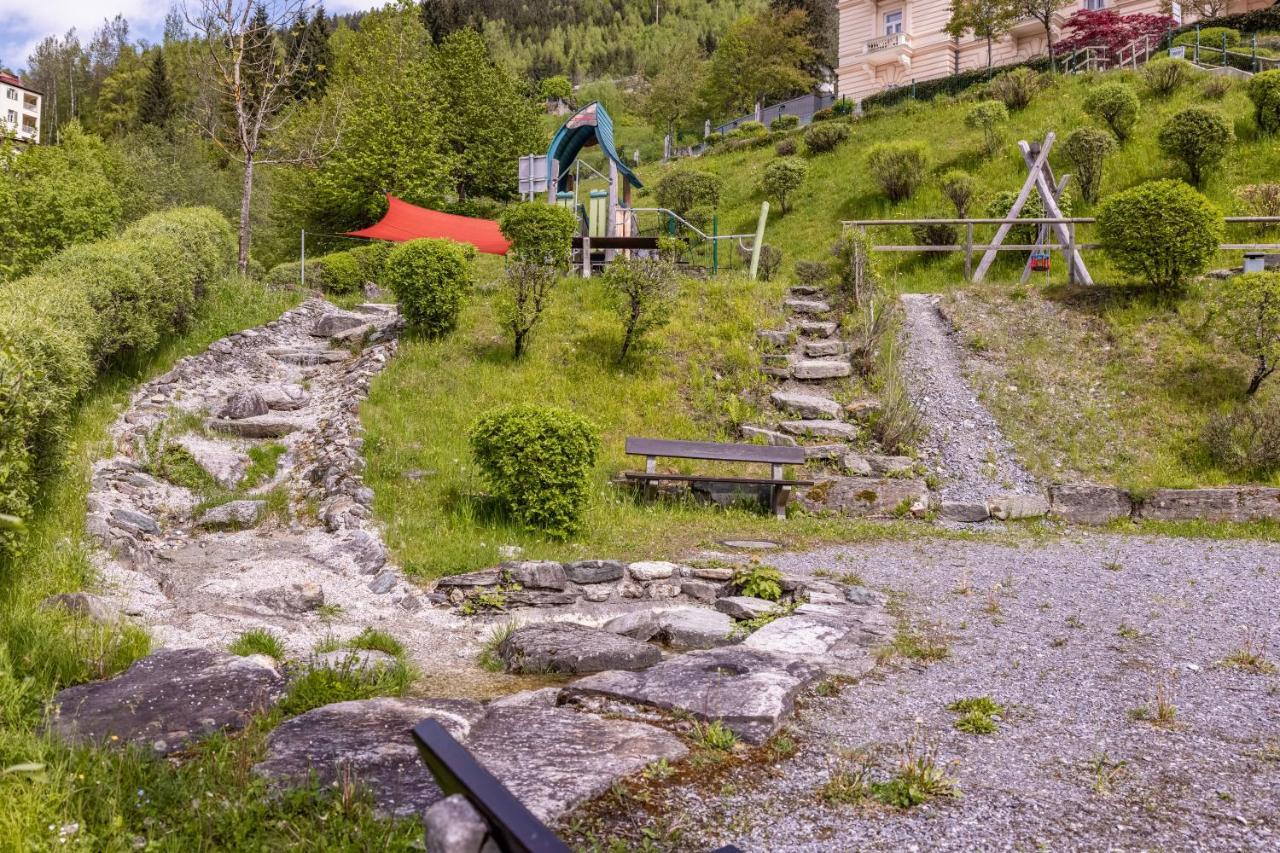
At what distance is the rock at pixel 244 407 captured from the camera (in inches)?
453

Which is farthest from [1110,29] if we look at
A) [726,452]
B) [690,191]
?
[726,452]

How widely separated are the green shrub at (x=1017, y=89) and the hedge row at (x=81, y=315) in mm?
25499

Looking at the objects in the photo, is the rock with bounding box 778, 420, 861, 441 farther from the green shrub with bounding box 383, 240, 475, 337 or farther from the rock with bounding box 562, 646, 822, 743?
the rock with bounding box 562, 646, 822, 743

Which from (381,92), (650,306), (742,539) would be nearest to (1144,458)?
(742,539)

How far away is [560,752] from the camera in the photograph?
3854mm

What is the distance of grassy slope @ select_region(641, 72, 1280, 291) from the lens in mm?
20406

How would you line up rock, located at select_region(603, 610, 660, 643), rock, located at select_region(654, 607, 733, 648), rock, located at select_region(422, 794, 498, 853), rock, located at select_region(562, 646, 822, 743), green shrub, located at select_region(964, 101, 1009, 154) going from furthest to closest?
green shrub, located at select_region(964, 101, 1009, 154)
rock, located at select_region(603, 610, 660, 643)
rock, located at select_region(654, 607, 733, 648)
rock, located at select_region(562, 646, 822, 743)
rock, located at select_region(422, 794, 498, 853)

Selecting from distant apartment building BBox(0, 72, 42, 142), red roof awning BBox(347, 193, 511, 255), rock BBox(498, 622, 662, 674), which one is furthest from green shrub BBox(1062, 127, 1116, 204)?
distant apartment building BBox(0, 72, 42, 142)

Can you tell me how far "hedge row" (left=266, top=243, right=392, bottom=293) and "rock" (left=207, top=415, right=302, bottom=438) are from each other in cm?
801

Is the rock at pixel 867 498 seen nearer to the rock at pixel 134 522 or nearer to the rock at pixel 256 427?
the rock at pixel 256 427

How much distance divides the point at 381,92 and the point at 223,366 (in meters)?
21.4

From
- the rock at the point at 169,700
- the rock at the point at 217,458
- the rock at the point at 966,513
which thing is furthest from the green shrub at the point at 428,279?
the rock at the point at 169,700

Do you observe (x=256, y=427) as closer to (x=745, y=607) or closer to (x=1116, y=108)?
(x=745, y=607)

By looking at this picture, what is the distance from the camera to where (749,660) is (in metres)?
5.22
